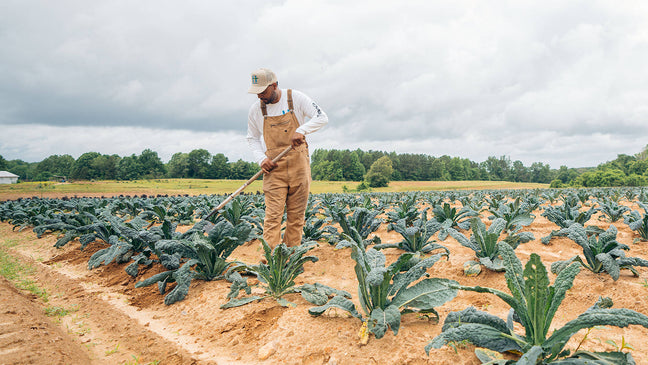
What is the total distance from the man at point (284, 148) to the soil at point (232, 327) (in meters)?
0.79

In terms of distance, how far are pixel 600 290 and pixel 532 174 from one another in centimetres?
11560

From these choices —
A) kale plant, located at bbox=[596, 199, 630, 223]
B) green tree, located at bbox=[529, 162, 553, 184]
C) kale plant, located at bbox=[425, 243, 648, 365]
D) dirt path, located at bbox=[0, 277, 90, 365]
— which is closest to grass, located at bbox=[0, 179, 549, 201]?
kale plant, located at bbox=[596, 199, 630, 223]

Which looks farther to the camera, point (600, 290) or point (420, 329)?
point (600, 290)

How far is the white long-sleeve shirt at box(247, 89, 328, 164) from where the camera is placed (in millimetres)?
4027

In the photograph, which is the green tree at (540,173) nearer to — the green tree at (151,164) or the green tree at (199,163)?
the green tree at (199,163)

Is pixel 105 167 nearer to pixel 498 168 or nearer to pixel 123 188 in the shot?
pixel 123 188

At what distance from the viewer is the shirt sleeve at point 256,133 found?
419 centimetres

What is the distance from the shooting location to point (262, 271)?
304cm

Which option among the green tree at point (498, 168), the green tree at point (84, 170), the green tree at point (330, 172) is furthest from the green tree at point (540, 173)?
the green tree at point (84, 170)

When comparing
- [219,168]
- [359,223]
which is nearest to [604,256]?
[359,223]

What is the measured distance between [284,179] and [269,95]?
105 centimetres

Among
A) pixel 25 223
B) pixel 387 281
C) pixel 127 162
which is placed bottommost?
pixel 25 223

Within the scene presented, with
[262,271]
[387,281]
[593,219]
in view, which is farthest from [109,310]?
[593,219]

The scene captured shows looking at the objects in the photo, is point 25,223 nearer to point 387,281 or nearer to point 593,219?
point 387,281
